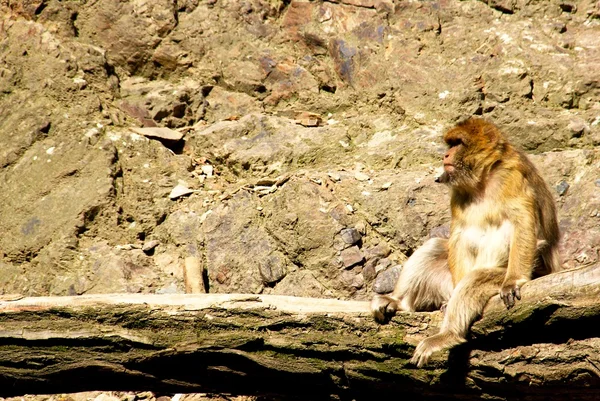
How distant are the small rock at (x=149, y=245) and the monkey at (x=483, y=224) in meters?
3.09

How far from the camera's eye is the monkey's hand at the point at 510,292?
516 centimetres

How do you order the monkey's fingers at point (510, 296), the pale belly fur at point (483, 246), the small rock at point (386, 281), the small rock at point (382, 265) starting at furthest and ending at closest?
the small rock at point (382, 265) < the small rock at point (386, 281) < the pale belly fur at point (483, 246) < the monkey's fingers at point (510, 296)

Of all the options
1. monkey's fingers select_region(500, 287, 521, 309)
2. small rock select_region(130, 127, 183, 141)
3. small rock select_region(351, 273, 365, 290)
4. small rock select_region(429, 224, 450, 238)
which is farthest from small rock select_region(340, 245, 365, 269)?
monkey's fingers select_region(500, 287, 521, 309)

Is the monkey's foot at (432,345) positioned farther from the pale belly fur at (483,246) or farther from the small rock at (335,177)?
the small rock at (335,177)

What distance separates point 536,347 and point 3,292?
226 inches

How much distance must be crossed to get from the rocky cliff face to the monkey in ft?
4.10

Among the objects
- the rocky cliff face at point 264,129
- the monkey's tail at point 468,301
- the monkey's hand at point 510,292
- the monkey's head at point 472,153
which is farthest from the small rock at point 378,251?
the monkey's hand at point 510,292

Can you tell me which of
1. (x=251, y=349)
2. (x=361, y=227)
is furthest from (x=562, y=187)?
(x=251, y=349)

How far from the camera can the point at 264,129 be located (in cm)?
905

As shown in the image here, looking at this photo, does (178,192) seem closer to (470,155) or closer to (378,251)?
(378,251)

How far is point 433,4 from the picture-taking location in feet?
30.3

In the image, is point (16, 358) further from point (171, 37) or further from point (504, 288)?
point (171, 37)

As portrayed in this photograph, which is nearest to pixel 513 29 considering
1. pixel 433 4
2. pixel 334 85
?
pixel 433 4

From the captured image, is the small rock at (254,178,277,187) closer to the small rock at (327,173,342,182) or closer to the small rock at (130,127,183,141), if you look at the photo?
the small rock at (327,173,342,182)
